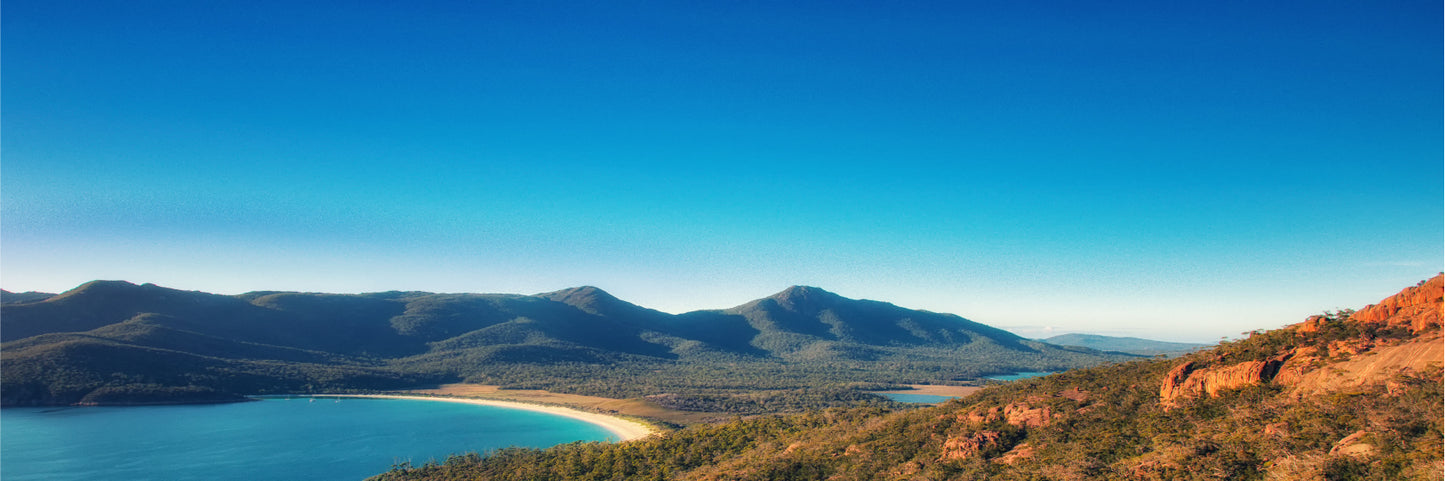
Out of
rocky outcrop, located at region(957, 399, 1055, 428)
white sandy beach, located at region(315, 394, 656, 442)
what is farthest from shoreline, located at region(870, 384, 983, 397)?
rocky outcrop, located at region(957, 399, 1055, 428)

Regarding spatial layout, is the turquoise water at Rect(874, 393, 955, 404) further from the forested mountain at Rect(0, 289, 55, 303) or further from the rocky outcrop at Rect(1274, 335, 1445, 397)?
the forested mountain at Rect(0, 289, 55, 303)

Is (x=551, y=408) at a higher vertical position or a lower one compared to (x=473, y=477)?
lower

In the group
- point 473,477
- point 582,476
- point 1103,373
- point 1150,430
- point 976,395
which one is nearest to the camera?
point 1150,430

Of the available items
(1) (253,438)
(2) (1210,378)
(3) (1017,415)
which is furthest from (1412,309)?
(1) (253,438)

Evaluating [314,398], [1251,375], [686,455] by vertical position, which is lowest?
[314,398]

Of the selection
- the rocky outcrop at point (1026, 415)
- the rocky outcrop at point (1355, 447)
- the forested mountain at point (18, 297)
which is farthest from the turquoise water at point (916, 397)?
the forested mountain at point (18, 297)

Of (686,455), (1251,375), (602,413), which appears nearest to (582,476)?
(686,455)

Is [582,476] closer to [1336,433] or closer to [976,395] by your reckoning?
[976,395]

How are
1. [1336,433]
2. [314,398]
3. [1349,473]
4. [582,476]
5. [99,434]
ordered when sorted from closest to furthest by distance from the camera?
[1349,473] → [1336,433] → [582,476] → [99,434] → [314,398]
